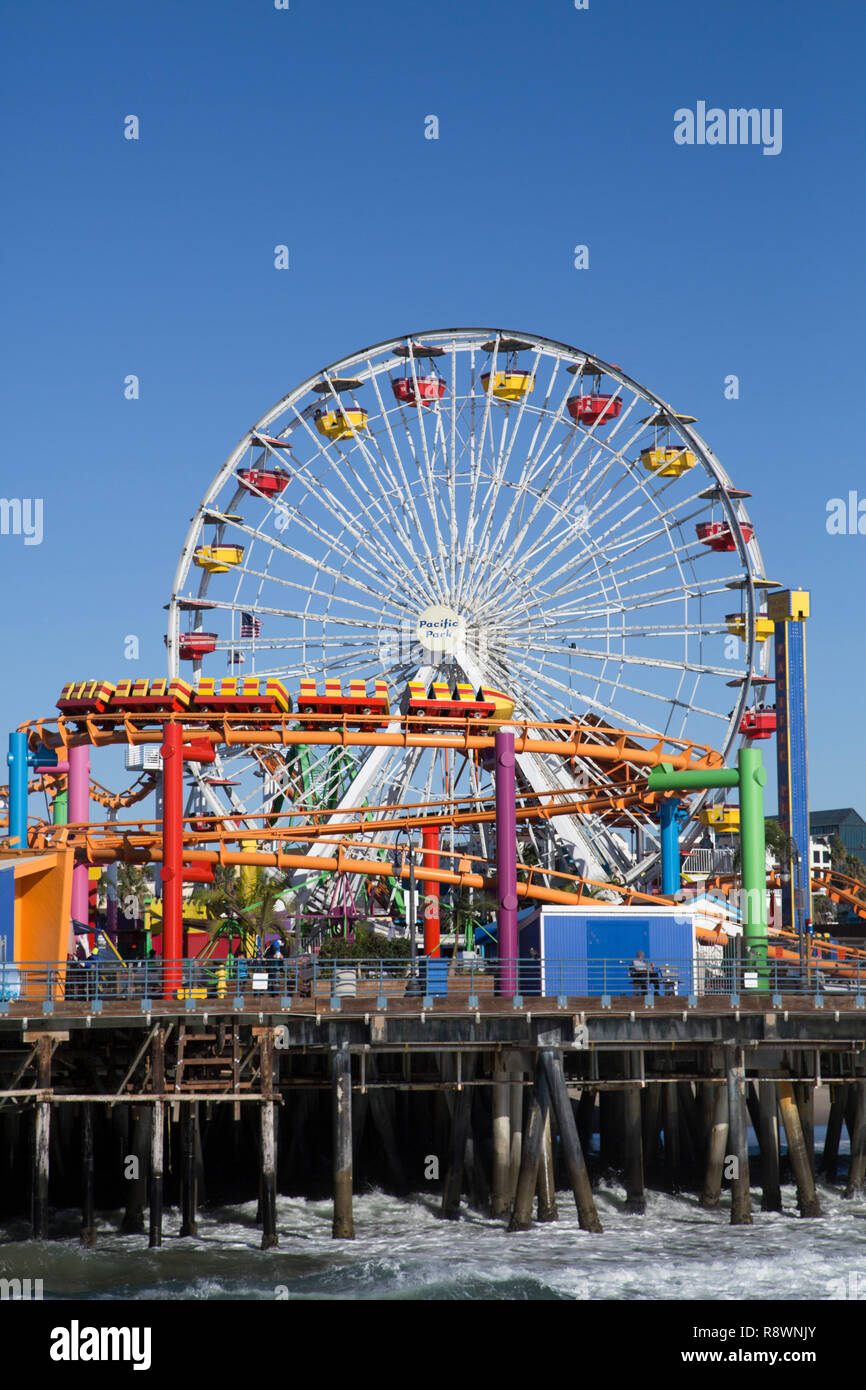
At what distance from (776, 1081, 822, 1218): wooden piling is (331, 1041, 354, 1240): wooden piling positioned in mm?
10503

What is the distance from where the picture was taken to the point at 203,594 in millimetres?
71938

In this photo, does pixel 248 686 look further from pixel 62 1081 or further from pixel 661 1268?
pixel 661 1268

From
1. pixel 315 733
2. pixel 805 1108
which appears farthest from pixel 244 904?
pixel 805 1108

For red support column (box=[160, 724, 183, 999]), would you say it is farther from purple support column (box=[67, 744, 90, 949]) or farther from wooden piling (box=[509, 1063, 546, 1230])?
wooden piling (box=[509, 1063, 546, 1230])

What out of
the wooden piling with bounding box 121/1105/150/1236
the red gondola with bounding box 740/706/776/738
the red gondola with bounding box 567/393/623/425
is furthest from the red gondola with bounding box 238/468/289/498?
the wooden piling with bounding box 121/1105/150/1236

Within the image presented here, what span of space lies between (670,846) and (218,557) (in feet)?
69.5

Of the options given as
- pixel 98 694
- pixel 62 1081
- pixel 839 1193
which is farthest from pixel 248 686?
pixel 839 1193

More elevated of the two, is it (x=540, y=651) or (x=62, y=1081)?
(x=540, y=651)

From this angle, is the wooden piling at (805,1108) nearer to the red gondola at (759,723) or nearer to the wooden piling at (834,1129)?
the wooden piling at (834,1129)

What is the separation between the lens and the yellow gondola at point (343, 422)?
7219cm

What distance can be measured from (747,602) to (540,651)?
8.10m

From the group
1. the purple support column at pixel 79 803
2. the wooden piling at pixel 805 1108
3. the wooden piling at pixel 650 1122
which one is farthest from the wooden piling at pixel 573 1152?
the purple support column at pixel 79 803
